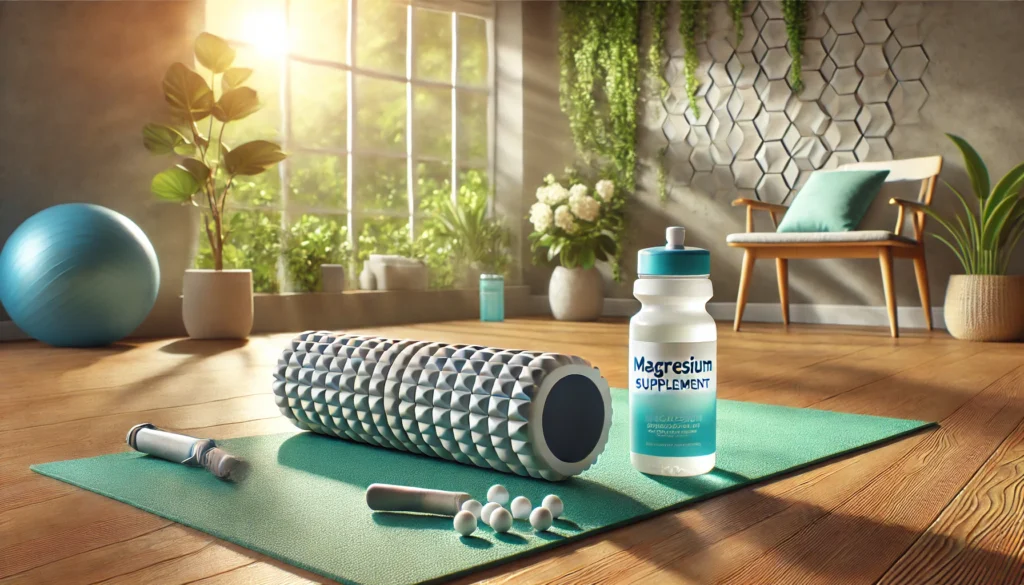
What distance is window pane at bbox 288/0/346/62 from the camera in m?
4.98

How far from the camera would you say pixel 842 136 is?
4.86 metres

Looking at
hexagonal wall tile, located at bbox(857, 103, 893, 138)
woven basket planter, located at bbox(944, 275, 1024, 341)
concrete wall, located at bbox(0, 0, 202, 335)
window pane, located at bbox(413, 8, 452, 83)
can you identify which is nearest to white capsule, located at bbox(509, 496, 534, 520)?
concrete wall, located at bbox(0, 0, 202, 335)

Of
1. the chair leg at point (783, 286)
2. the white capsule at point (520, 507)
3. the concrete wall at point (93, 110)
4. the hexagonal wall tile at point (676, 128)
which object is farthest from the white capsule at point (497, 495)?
the hexagonal wall tile at point (676, 128)

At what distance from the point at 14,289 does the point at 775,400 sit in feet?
9.33

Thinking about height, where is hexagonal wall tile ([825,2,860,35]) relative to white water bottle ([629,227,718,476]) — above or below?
above

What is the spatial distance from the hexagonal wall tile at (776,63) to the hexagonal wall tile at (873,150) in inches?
24.4

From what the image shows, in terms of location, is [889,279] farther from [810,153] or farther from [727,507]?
→ [727,507]

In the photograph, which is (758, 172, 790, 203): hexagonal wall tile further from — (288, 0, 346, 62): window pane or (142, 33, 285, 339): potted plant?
(142, 33, 285, 339): potted plant

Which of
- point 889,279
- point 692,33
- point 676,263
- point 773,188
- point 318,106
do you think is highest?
point 692,33

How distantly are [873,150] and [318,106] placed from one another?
125 inches

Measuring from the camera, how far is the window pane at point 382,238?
207 inches

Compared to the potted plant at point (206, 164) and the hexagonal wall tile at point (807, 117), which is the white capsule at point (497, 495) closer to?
the potted plant at point (206, 164)

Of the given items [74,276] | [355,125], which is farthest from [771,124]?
[74,276]

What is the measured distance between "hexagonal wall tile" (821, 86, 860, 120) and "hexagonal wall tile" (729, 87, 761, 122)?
39 centimetres
